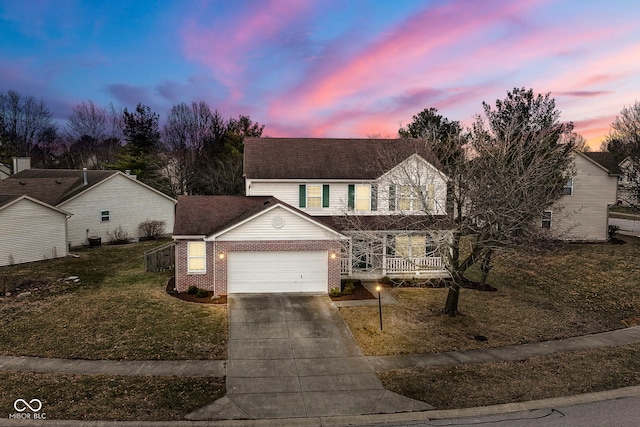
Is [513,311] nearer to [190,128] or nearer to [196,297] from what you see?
[196,297]

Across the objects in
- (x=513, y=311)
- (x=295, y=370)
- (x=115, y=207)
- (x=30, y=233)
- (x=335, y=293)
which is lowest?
(x=295, y=370)

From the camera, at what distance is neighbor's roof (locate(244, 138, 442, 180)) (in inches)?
949

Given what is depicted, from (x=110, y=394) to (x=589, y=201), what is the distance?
36.5 meters

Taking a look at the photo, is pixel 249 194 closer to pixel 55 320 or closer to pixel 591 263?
pixel 55 320

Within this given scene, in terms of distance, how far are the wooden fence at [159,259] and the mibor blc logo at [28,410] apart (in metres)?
13.5

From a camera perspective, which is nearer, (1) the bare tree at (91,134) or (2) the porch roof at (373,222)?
(2) the porch roof at (373,222)

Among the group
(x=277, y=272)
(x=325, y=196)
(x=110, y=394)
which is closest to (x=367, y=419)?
(x=110, y=394)

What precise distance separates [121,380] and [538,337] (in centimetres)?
1389

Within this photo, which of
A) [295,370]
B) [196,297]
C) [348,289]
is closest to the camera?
[295,370]

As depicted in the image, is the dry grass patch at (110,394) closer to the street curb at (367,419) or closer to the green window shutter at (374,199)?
the street curb at (367,419)

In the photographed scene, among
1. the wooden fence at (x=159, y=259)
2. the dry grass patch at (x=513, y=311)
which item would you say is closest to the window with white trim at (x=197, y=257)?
the wooden fence at (x=159, y=259)

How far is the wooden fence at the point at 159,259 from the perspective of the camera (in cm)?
2316

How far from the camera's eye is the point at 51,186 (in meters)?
32.1

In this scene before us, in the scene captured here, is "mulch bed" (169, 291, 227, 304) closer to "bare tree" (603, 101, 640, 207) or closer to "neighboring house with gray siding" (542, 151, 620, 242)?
"neighboring house with gray siding" (542, 151, 620, 242)
